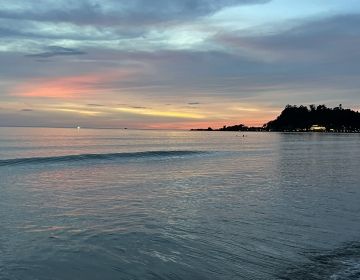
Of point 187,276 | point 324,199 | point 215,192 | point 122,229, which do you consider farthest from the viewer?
point 215,192

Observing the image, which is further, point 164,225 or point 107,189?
point 107,189

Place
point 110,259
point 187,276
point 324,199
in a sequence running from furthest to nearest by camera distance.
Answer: point 324,199, point 110,259, point 187,276

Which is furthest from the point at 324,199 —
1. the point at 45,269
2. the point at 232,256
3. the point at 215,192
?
the point at 45,269

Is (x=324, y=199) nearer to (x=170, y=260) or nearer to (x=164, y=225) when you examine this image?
(x=164, y=225)

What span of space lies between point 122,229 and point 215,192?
906cm

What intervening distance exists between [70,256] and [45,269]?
36.9 inches

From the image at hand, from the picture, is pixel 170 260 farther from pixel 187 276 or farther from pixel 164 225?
pixel 164 225

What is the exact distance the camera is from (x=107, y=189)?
72.4 ft

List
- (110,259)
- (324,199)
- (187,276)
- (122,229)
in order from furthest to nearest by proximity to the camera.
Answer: (324,199)
(122,229)
(110,259)
(187,276)

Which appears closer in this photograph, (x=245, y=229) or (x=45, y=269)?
(x=45, y=269)

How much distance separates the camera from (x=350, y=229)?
13602 mm

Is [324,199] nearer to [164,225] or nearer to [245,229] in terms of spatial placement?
[245,229]

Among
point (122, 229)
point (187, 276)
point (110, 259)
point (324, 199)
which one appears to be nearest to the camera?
point (187, 276)

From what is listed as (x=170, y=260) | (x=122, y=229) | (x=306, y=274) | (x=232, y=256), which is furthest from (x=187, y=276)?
Answer: (x=122, y=229)
